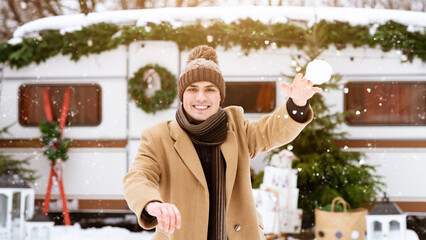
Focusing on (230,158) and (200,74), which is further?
(200,74)

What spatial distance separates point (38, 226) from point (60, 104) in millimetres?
2528

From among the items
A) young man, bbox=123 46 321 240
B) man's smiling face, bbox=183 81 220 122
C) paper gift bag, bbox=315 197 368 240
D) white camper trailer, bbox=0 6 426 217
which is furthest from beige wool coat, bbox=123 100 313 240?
white camper trailer, bbox=0 6 426 217

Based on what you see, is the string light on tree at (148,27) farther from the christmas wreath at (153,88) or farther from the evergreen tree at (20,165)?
the evergreen tree at (20,165)

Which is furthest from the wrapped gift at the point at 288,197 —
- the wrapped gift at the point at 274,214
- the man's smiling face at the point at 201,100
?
the man's smiling face at the point at 201,100

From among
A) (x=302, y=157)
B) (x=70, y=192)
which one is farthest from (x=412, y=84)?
(x=70, y=192)

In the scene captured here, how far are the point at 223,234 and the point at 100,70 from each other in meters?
5.77

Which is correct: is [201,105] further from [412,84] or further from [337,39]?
[412,84]

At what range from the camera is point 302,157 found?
732 centimetres

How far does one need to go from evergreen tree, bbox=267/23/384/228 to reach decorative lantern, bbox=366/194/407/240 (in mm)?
830

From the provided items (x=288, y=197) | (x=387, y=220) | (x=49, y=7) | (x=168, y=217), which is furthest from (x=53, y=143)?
(x=49, y=7)

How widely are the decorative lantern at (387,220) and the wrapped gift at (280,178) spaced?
1.14 meters

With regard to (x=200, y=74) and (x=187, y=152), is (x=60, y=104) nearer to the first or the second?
(x=200, y=74)

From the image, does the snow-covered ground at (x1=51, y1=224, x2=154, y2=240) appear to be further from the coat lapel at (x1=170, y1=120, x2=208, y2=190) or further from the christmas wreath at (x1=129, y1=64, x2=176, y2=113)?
the coat lapel at (x1=170, y1=120, x2=208, y2=190)

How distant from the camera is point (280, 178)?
6840mm
